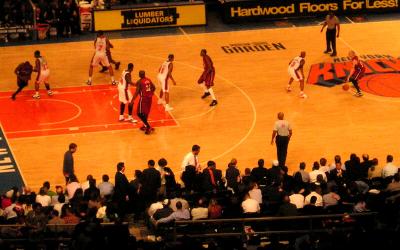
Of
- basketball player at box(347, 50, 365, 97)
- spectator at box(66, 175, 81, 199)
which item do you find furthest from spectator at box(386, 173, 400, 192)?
basketball player at box(347, 50, 365, 97)

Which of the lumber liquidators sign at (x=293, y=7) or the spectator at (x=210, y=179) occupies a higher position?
the lumber liquidators sign at (x=293, y=7)

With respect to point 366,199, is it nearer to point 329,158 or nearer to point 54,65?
point 329,158

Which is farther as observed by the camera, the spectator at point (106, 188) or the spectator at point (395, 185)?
the spectator at point (106, 188)

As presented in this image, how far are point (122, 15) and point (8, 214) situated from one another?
18017 mm

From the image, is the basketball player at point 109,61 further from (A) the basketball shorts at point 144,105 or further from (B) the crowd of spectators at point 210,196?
(B) the crowd of spectators at point 210,196

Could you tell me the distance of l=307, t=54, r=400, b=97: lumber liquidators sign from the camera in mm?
30141

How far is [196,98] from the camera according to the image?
2945 cm

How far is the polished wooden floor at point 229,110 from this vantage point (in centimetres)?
2547

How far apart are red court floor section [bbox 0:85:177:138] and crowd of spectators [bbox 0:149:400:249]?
555 cm

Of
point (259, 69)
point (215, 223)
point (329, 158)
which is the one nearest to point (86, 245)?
point (215, 223)

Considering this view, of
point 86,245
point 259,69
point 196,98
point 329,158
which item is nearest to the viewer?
point 86,245

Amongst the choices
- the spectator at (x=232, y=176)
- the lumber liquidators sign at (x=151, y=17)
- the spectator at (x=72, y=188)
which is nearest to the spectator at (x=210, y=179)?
the spectator at (x=232, y=176)

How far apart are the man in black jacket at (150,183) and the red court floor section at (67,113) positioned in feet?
20.2

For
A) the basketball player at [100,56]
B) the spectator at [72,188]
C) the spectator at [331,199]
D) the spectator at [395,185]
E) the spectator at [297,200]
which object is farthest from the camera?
the basketball player at [100,56]
